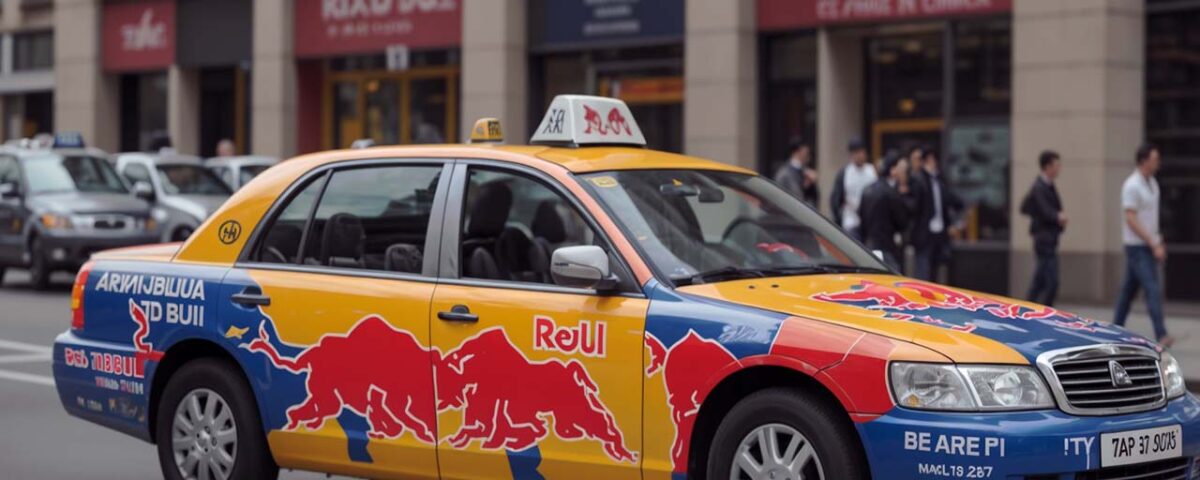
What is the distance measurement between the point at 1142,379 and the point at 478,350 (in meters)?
2.35

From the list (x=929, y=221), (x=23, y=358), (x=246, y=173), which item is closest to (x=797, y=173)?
(x=929, y=221)

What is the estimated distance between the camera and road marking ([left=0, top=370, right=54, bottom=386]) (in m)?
13.0

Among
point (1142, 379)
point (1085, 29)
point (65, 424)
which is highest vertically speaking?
point (1085, 29)

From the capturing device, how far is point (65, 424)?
35.7 feet

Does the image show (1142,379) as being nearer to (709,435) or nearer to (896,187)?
(709,435)

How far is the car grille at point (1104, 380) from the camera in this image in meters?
5.92

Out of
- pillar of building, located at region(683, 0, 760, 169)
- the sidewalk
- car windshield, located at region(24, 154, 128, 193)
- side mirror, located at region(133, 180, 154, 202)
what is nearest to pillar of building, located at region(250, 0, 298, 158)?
car windshield, located at region(24, 154, 128, 193)

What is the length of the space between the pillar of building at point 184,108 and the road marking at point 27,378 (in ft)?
64.7

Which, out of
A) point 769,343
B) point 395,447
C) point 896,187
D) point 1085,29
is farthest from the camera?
point 1085,29

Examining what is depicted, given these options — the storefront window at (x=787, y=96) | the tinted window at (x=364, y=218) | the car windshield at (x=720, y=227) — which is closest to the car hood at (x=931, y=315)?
the car windshield at (x=720, y=227)

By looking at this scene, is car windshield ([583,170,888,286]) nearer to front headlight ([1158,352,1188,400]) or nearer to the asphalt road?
front headlight ([1158,352,1188,400])

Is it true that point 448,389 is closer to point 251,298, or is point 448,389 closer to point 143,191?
point 251,298

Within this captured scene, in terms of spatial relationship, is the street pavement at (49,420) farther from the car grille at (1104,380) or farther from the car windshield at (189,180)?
the car windshield at (189,180)

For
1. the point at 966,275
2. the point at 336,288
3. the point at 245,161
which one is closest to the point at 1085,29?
the point at 966,275
